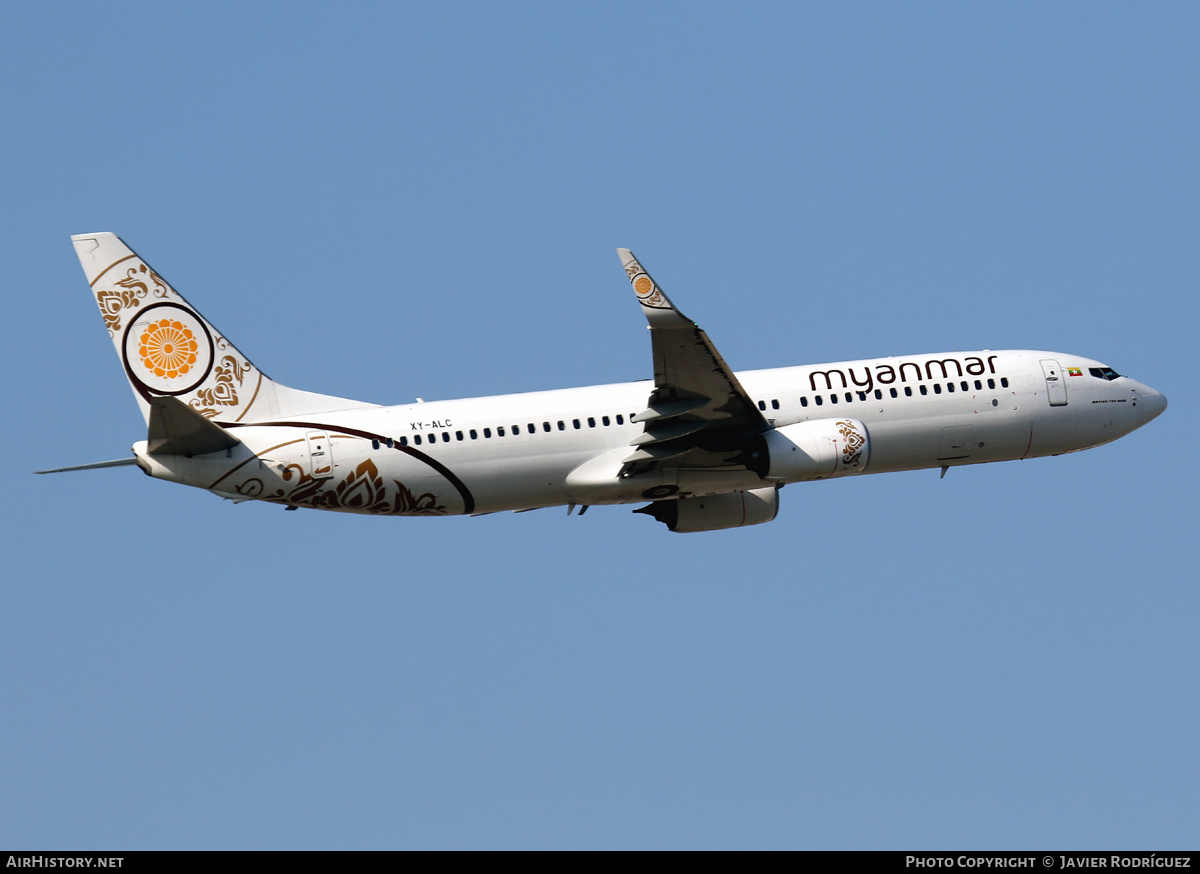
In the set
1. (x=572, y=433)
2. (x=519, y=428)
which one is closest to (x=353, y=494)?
(x=519, y=428)

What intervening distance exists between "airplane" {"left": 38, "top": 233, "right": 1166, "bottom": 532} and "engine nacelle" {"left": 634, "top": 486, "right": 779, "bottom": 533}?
87.6 inches

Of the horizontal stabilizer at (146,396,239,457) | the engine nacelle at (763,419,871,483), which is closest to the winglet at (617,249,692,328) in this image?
the engine nacelle at (763,419,871,483)

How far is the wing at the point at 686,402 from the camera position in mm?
42531

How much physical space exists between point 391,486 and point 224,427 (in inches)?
218

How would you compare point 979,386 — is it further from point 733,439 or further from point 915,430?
point 733,439

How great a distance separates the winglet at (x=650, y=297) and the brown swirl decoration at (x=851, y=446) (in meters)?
7.73

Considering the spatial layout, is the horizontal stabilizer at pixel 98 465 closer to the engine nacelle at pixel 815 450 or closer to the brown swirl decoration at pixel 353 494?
the brown swirl decoration at pixel 353 494

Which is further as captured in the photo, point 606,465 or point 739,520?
point 739,520

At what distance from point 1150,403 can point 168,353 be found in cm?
3344

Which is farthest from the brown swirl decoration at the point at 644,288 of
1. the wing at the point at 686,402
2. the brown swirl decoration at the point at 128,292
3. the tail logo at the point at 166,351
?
the brown swirl decoration at the point at 128,292

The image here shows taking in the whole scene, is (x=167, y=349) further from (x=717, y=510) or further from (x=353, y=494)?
(x=717, y=510)

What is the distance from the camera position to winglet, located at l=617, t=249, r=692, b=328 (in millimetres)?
42062

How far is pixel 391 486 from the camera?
150 ft
